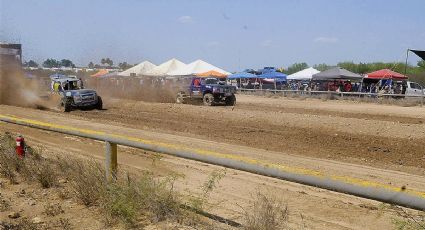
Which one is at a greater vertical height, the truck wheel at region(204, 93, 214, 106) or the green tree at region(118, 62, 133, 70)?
the green tree at region(118, 62, 133, 70)

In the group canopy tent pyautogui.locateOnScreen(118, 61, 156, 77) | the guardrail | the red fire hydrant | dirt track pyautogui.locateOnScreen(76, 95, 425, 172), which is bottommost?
Result: dirt track pyautogui.locateOnScreen(76, 95, 425, 172)

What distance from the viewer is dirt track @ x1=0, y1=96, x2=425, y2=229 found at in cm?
648

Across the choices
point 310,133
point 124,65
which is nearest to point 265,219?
point 310,133

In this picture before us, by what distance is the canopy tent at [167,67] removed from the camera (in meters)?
52.2

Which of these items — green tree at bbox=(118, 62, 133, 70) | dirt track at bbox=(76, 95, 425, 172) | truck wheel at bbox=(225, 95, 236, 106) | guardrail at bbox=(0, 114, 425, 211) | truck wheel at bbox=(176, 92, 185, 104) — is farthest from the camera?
green tree at bbox=(118, 62, 133, 70)

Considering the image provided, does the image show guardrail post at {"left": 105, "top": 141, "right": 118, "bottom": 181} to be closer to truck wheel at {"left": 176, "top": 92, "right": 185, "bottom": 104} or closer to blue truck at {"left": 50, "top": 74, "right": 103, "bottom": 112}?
blue truck at {"left": 50, "top": 74, "right": 103, "bottom": 112}

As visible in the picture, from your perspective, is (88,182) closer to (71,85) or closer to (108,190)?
(108,190)

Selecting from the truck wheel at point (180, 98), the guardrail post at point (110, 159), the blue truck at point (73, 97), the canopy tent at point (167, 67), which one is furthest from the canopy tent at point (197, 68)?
the guardrail post at point (110, 159)

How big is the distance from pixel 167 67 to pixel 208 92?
25.1 metres

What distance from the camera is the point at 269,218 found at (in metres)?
4.41

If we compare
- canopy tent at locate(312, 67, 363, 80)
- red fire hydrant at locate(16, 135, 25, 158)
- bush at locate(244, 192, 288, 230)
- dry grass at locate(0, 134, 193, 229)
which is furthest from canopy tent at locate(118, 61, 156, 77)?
bush at locate(244, 192, 288, 230)

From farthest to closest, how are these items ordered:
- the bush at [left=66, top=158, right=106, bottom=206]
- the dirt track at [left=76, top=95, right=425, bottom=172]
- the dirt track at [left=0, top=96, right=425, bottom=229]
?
the dirt track at [left=76, top=95, right=425, bottom=172], the dirt track at [left=0, top=96, right=425, bottom=229], the bush at [left=66, top=158, right=106, bottom=206]

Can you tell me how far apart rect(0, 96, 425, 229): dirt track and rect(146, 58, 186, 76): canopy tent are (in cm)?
2781

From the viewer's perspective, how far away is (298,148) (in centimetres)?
1335
